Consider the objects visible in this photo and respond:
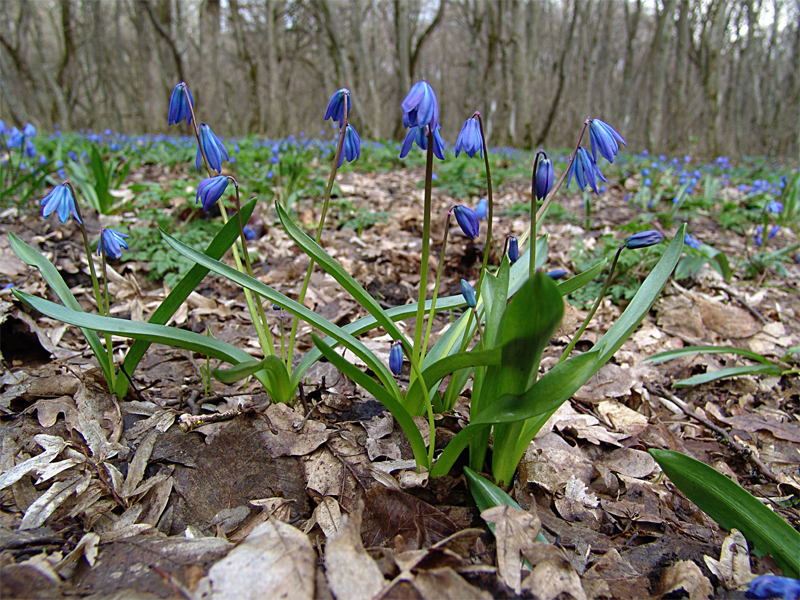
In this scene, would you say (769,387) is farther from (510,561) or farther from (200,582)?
(200,582)

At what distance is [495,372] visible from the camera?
115 cm

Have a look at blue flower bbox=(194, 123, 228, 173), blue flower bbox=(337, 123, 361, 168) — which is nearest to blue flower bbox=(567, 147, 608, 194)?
blue flower bbox=(337, 123, 361, 168)

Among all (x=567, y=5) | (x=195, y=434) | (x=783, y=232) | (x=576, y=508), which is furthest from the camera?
(x=567, y=5)

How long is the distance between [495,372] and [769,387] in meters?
1.81

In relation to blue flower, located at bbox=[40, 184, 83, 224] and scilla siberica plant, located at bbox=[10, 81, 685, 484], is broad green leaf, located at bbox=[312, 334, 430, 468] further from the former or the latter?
blue flower, located at bbox=[40, 184, 83, 224]

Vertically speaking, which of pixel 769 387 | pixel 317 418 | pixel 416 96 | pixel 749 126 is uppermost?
pixel 749 126

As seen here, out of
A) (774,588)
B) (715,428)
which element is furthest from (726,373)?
(774,588)

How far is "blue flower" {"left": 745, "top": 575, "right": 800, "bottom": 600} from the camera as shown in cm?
89

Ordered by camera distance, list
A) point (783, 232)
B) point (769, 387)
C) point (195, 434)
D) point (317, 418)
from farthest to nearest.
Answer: point (783, 232), point (769, 387), point (317, 418), point (195, 434)

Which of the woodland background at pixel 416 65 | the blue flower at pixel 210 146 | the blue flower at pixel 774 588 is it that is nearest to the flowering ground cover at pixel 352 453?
the blue flower at pixel 210 146

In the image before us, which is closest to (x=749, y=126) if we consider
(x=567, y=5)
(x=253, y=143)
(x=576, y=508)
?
(x=567, y=5)

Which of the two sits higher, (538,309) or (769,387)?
(538,309)

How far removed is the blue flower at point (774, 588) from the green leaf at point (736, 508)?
0.34 feet

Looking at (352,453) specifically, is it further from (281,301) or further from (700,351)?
(700,351)
